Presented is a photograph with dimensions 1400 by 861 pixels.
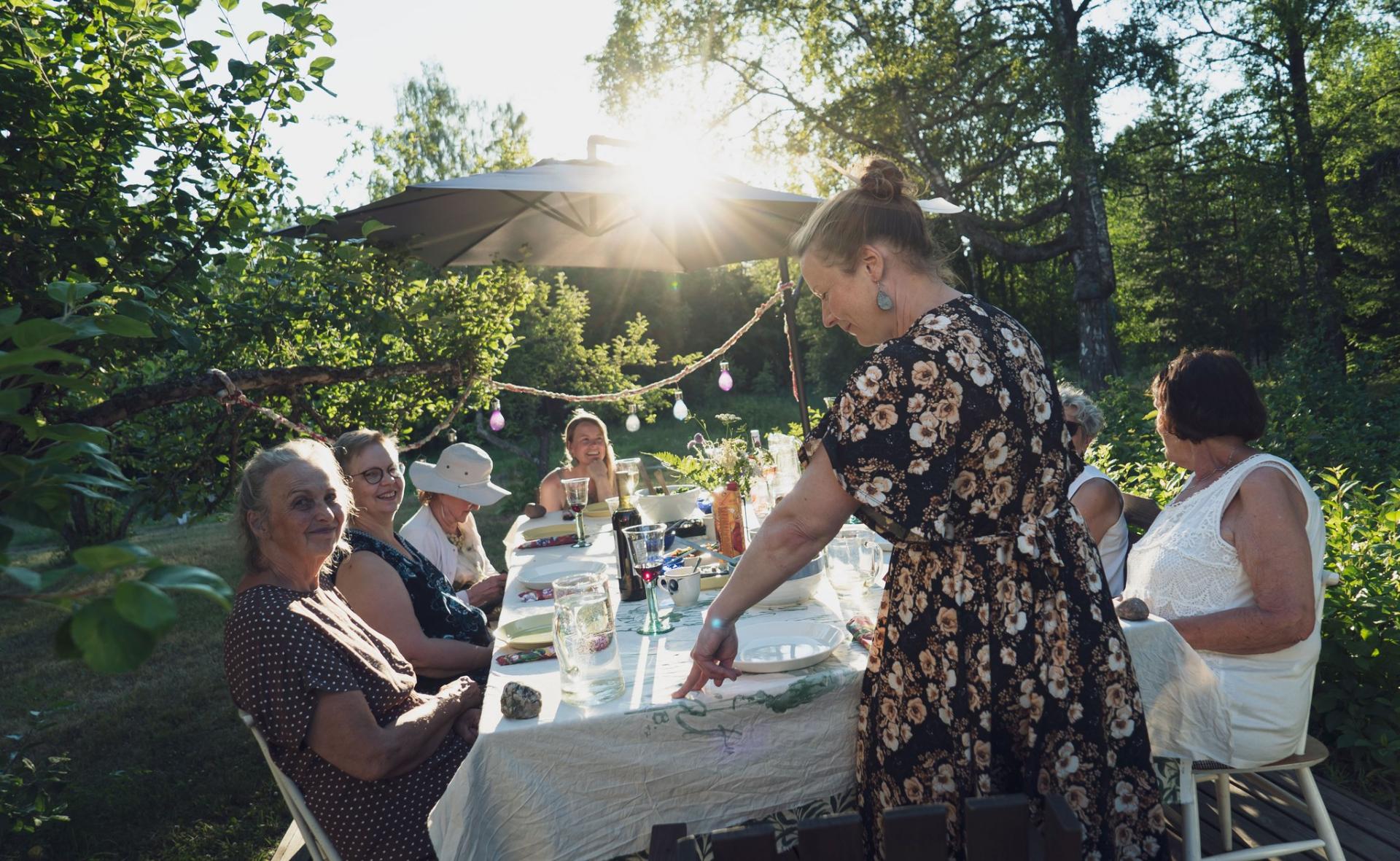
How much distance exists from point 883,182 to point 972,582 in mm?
730

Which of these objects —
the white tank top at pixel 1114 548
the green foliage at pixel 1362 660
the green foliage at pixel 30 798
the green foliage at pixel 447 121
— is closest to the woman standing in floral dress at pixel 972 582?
the white tank top at pixel 1114 548

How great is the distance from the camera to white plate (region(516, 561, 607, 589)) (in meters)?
3.03

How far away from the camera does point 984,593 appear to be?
1.49 meters

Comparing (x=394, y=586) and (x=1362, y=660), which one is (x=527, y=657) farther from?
(x=1362, y=660)

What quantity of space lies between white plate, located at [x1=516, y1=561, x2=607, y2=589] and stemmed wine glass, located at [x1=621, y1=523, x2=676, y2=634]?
2.57ft

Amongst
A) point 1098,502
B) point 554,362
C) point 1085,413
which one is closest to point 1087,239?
point 554,362

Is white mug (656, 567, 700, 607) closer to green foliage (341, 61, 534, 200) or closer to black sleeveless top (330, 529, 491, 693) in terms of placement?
black sleeveless top (330, 529, 491, 693)

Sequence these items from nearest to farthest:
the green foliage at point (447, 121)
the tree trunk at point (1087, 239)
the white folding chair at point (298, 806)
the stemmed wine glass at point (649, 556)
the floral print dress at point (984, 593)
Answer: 1. the floral print dress at point (984, 593)
2. the white folding chair at point (298, 806)
3. the stemmed wine glass at point (649, 556)
4. the tree trunk at point (1087, 239)
5. the green foliage at point (447, 121)

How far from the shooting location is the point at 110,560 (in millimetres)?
577

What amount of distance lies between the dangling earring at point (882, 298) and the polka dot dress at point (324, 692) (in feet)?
4.39

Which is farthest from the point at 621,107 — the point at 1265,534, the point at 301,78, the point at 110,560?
the point at 110,560

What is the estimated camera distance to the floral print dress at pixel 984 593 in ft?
4.69

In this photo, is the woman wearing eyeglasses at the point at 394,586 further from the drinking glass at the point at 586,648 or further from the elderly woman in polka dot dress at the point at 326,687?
the drinking glass at the point at 586,648

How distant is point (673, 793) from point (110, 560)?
1.29 meters
